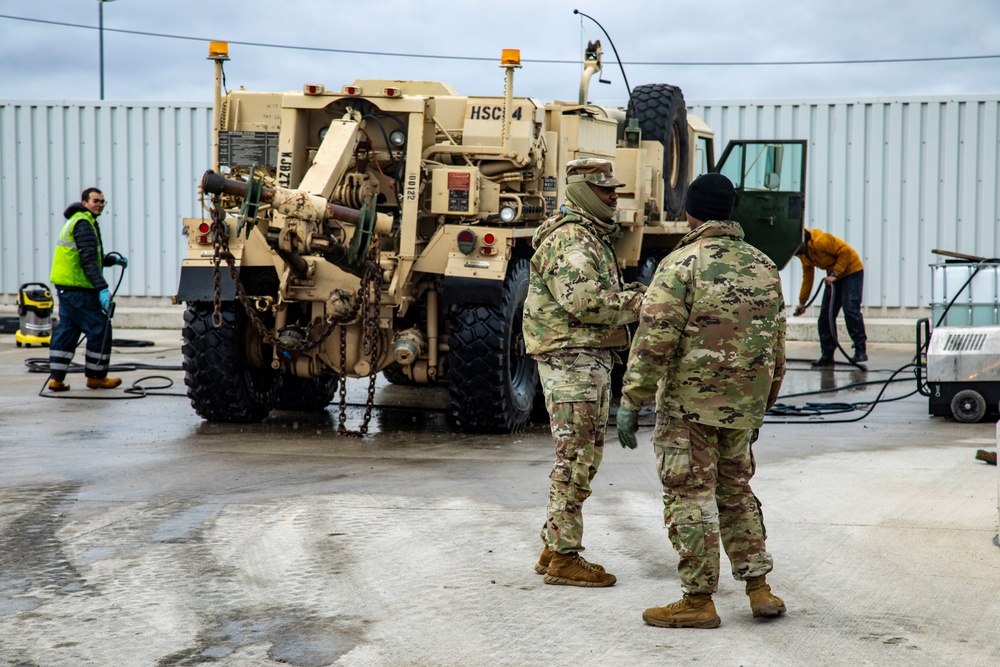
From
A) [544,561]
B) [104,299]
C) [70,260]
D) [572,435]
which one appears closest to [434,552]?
[544,561]

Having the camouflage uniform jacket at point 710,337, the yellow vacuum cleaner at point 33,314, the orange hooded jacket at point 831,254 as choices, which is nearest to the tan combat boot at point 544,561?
the camouflage uniform jacket at point 710,337

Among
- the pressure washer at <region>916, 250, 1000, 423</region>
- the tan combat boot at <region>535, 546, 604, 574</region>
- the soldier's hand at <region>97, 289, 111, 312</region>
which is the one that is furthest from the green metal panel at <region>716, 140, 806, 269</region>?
the tan combat boot at <region>535, 546, 604, 574</region>

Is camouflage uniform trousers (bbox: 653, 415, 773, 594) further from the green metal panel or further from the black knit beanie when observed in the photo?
the green metal panel

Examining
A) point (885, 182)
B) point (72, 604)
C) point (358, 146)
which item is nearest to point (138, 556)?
point (72, 604)

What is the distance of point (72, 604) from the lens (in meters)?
4.70

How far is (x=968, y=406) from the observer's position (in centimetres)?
944

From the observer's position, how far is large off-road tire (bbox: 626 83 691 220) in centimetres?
1160

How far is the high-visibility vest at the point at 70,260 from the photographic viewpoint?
10969 millimetres

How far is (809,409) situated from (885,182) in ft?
28.4

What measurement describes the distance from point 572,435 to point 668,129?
23.3 feet

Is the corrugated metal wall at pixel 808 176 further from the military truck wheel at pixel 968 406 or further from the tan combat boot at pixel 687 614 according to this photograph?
the tan combat boot at pixel 687 614

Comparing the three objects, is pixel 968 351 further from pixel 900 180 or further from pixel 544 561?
pixel 900 180

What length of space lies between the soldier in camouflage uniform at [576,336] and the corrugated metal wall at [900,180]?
1347 centimetres

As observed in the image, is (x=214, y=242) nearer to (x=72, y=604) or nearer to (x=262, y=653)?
(x=72, y=604)
